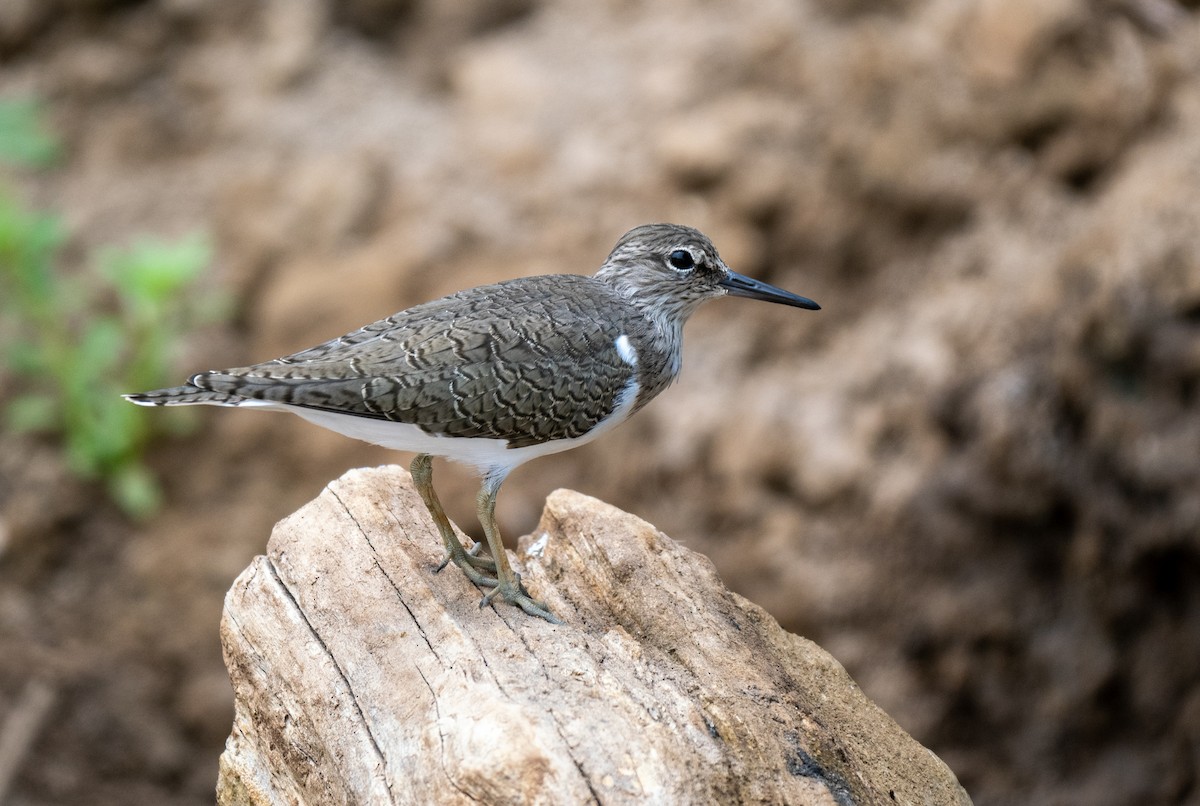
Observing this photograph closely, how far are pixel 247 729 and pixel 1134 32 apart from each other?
884 centimetres

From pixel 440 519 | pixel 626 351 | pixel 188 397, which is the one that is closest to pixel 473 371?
pixel 626 351

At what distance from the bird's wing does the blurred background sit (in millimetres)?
3831

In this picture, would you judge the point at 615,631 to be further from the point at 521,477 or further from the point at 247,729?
the point at 521,477

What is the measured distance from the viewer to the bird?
564 cm

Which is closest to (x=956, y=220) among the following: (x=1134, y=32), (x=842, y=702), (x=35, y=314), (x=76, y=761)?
(x=1134, y=32)

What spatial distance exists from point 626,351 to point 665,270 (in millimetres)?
703

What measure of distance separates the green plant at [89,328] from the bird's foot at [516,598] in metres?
4.53

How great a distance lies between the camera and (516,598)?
6141mm

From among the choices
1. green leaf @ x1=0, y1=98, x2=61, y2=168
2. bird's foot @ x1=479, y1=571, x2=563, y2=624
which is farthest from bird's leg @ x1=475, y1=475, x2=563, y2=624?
green leaf @ x1=0, y1=98, x2=61, y2=168

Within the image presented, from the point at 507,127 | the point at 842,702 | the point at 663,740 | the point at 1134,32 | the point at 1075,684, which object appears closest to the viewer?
the point at 663,740

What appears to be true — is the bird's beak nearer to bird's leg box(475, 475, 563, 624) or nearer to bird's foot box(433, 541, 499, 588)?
bird's leg box(475, 475, 563, 624)

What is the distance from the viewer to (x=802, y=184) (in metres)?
10.1

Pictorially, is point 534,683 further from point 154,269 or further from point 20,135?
point 20,135

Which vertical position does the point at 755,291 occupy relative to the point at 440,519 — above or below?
above
